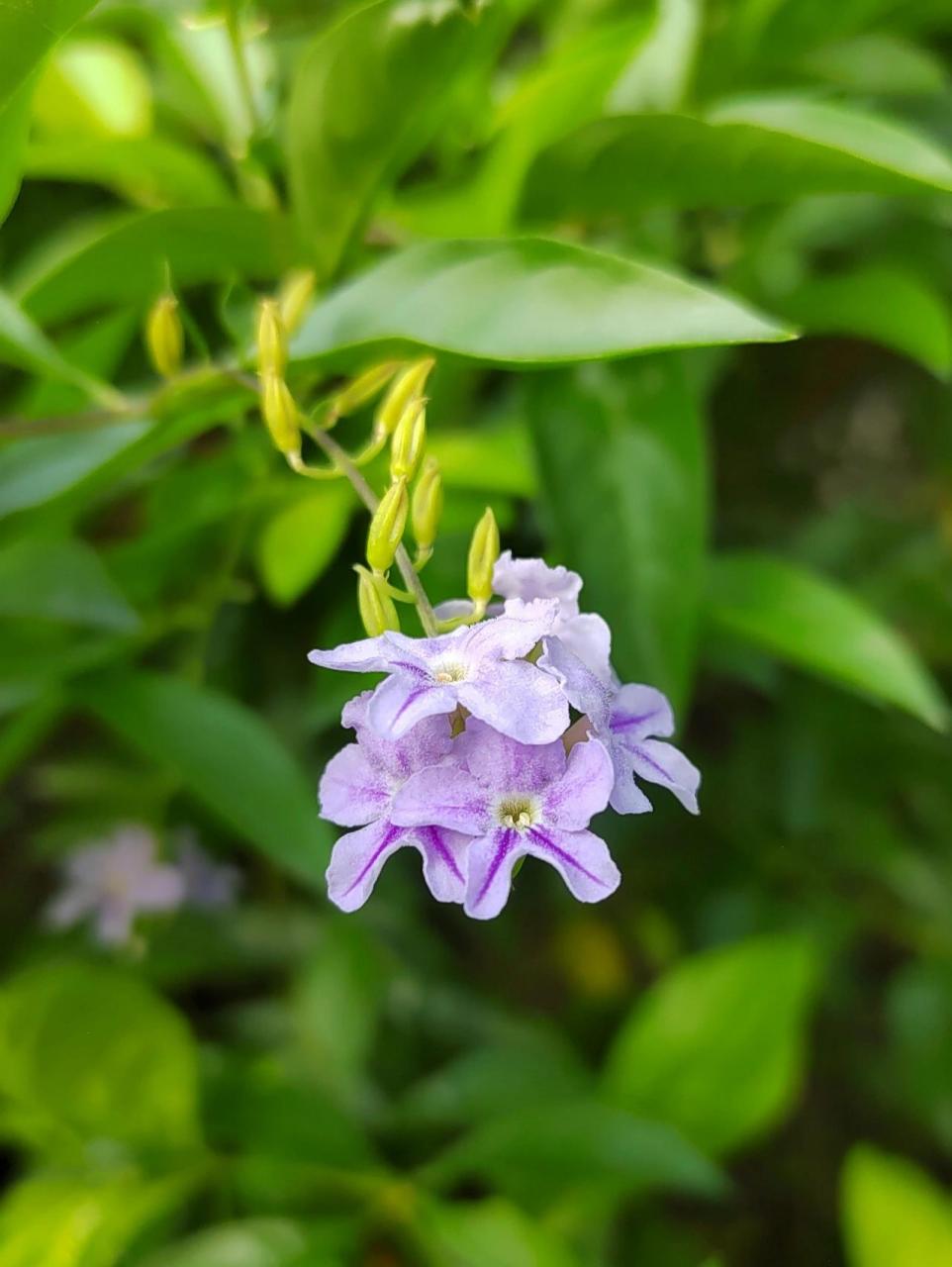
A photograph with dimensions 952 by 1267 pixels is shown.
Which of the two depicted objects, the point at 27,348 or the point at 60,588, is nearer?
the point at 27,348

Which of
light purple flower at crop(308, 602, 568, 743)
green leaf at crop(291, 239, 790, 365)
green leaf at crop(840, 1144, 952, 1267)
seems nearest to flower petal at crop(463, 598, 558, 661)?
light purple flower at crop(308, 602, 568, 743)

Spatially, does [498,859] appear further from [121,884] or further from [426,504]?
[121,884]

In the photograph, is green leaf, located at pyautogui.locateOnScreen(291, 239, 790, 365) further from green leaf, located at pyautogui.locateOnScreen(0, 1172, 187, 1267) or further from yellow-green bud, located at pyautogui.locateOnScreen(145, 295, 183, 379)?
green leaf, located at pyautogui.locateOnScreen(0, 1172, 187, 1267)

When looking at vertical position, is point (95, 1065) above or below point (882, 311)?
below

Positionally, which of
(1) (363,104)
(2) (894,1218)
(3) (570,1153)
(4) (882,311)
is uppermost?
(1) (363,104)

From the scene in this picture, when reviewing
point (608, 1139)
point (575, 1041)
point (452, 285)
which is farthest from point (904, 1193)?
point (452, 285)

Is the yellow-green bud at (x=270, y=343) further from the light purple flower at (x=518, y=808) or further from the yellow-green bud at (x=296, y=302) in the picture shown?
the light purple flower at (x=518, y=808)

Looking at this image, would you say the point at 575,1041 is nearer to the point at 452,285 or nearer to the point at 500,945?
the point at 500,945

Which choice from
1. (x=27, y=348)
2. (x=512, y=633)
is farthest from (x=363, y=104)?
(x=512, y=633)
